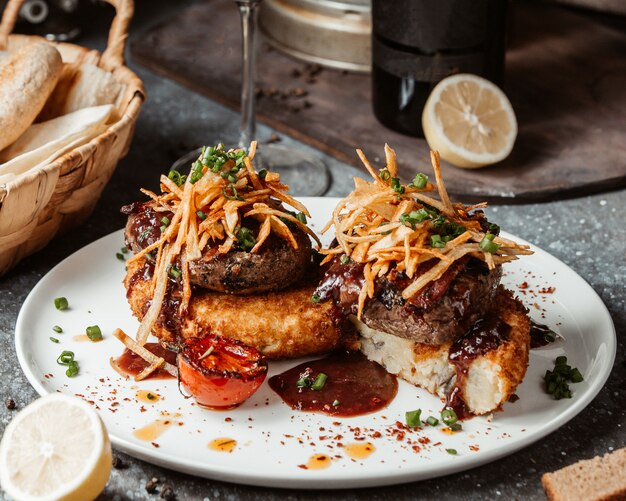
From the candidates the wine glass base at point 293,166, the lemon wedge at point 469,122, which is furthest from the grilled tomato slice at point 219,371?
the lemon wedge at point 469,122

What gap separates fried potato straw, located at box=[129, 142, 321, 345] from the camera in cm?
335

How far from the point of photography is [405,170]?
5.16 meters

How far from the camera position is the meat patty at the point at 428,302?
3137mm

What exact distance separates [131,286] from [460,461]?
4.92ft

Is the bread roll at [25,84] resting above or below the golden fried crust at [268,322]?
above

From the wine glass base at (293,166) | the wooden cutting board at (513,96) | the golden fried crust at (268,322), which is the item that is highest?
the golden fried crust at (268,322)

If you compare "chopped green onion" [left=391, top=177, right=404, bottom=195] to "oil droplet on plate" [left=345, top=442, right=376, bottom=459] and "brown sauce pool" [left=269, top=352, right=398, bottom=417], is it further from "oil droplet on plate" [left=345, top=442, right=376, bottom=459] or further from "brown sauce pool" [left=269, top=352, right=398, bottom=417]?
"oil droplet on plate" [left=345, top=442, right=376, bottom=459]

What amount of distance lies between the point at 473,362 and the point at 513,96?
126 inches

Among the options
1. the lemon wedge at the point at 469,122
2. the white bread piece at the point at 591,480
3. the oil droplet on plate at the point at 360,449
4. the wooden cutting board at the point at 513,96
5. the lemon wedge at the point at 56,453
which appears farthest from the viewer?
the wooden cutting board at the point at 513,96

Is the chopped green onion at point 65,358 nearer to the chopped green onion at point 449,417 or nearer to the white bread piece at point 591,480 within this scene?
the chopped green onion at point 449,417

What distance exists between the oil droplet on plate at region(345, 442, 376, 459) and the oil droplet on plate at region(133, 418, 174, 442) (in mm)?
624

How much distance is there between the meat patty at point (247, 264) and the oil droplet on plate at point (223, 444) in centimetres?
61

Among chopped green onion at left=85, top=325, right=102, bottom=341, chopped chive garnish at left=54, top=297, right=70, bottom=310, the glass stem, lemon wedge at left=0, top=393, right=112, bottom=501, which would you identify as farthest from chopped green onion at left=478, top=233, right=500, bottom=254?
the glass stem

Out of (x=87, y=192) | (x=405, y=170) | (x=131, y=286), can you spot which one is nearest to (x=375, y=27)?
(x=405, y=170)
